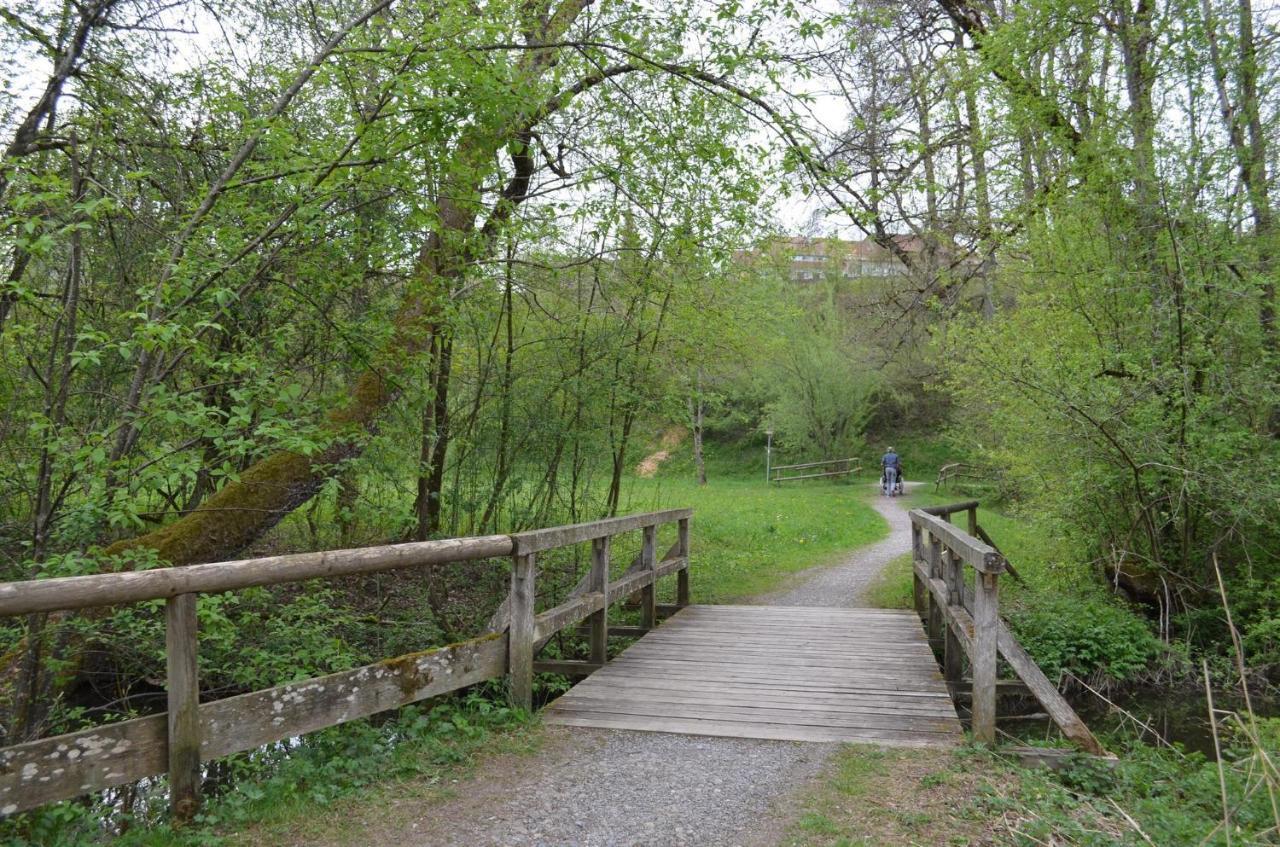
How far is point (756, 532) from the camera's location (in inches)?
640

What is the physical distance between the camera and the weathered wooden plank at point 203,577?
8.64ft

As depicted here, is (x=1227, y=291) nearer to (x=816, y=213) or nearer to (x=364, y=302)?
(x=816, y=213)

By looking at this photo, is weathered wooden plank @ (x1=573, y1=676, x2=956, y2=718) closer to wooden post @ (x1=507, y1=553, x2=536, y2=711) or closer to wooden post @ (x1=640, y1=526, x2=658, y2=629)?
wooden post @ (x1=507, y1=553, x2=536, y2=711)

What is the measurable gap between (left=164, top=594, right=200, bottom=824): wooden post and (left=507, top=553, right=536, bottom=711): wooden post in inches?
73.0

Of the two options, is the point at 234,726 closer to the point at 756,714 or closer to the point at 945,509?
the point at 756,714

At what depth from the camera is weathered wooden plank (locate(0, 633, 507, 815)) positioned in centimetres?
265

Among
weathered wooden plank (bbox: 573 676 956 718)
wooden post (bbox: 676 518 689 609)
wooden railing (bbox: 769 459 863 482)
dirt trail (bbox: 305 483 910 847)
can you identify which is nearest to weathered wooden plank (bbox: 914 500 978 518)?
wooden post (bbox: 676 518 689 609)

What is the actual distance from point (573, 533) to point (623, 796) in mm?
2114

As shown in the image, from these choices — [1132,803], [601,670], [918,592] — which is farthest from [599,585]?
[918,592]

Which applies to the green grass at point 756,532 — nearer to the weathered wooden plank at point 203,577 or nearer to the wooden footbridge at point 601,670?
the wooden footbridge at point 601,670

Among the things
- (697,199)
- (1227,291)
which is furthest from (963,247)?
(697,199)

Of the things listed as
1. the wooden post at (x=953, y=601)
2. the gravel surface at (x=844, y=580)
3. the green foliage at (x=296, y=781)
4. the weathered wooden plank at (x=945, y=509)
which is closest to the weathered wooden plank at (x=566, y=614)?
the green foliage at (x=296, y=781)

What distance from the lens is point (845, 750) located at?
4273 millimetres

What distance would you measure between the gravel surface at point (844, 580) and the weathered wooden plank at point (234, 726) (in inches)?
273
